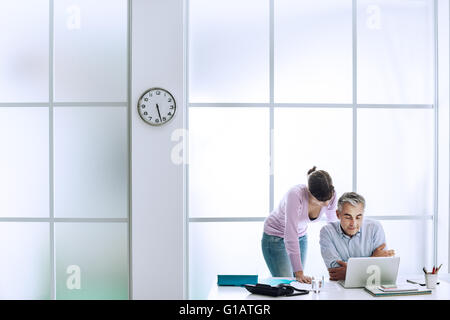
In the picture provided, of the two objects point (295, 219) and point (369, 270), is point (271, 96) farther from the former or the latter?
point (369, 270)

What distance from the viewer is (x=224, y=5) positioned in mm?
3408

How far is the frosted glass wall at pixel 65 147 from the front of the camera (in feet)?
11.0

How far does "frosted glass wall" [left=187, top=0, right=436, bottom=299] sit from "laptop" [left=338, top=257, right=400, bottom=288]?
1.10m

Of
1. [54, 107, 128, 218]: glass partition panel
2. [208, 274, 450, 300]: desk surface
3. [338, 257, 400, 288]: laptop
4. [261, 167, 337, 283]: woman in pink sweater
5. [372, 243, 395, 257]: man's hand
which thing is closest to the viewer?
[208, 274, 450, 300]: desk surface

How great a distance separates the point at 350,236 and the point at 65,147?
2.35 m

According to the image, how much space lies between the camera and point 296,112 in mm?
3443

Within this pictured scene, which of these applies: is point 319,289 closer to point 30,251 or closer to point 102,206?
point 102,206

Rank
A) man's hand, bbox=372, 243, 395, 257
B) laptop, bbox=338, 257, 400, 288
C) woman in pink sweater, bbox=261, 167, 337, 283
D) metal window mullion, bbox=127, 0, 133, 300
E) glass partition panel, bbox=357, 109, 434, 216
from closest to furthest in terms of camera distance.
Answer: laptop, bbox=338, 257, 400, 288 → man's hand, bbox=372, 243, 395, 257 → woman in pink sweater, bbox=261, 167, 337, 283 → metal window mullion, bbox=127, 0, 133, 300 → glass partition panel, bbox=357, 109, 434, 216

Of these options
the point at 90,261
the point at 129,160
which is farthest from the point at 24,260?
the point at 129,160

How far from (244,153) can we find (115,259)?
140 cm

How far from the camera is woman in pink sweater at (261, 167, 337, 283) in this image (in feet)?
9.13

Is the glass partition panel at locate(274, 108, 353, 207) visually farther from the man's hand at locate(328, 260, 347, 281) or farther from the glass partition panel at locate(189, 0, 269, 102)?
the man's hand at locate(328, 260, 347, 281)

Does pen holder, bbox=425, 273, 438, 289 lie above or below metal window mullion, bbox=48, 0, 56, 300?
below

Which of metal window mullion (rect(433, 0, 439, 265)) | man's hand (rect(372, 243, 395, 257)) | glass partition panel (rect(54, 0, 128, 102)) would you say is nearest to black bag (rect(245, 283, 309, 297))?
man's hand (rect(372, 243, 395, 257))
